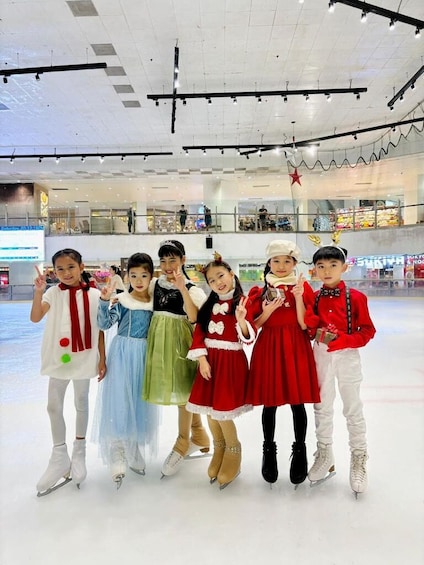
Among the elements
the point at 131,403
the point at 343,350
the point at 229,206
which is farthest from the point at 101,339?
the point at 229,206

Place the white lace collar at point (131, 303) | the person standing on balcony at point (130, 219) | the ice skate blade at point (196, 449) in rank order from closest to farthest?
the white lace collar at point (131, 303)
the ice skate blade at point (196, 449)
the person standing on balcony at point (130, 219)

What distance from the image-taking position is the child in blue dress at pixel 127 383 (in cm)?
225

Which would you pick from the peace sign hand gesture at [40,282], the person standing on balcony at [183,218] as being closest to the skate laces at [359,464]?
the peace sign hand gesture at [40,282]

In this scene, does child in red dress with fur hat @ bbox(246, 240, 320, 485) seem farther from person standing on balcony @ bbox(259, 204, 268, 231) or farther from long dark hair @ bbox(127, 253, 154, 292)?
person standing on balcony @ bbox(259, 204, 268, 231)

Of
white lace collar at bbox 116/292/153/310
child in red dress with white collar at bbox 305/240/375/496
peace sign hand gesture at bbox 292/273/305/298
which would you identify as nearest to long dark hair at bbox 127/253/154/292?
white lace collar at bbox 116/292/153/310

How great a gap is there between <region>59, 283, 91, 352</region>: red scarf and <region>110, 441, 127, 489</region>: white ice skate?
58 centimetres

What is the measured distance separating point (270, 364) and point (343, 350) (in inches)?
16.0

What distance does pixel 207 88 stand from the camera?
10344 millimetres

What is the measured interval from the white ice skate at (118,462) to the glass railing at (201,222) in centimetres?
1439

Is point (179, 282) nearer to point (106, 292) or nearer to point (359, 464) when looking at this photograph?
point (106, 292)

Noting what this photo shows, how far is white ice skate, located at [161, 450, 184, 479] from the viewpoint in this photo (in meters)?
2.33

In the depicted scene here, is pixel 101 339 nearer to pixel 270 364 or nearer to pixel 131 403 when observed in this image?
pixel 131 403

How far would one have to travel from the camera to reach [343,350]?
2.22 metres

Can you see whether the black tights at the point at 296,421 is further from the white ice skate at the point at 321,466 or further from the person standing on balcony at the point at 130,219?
the person standing on balcony at the point at 130,219
